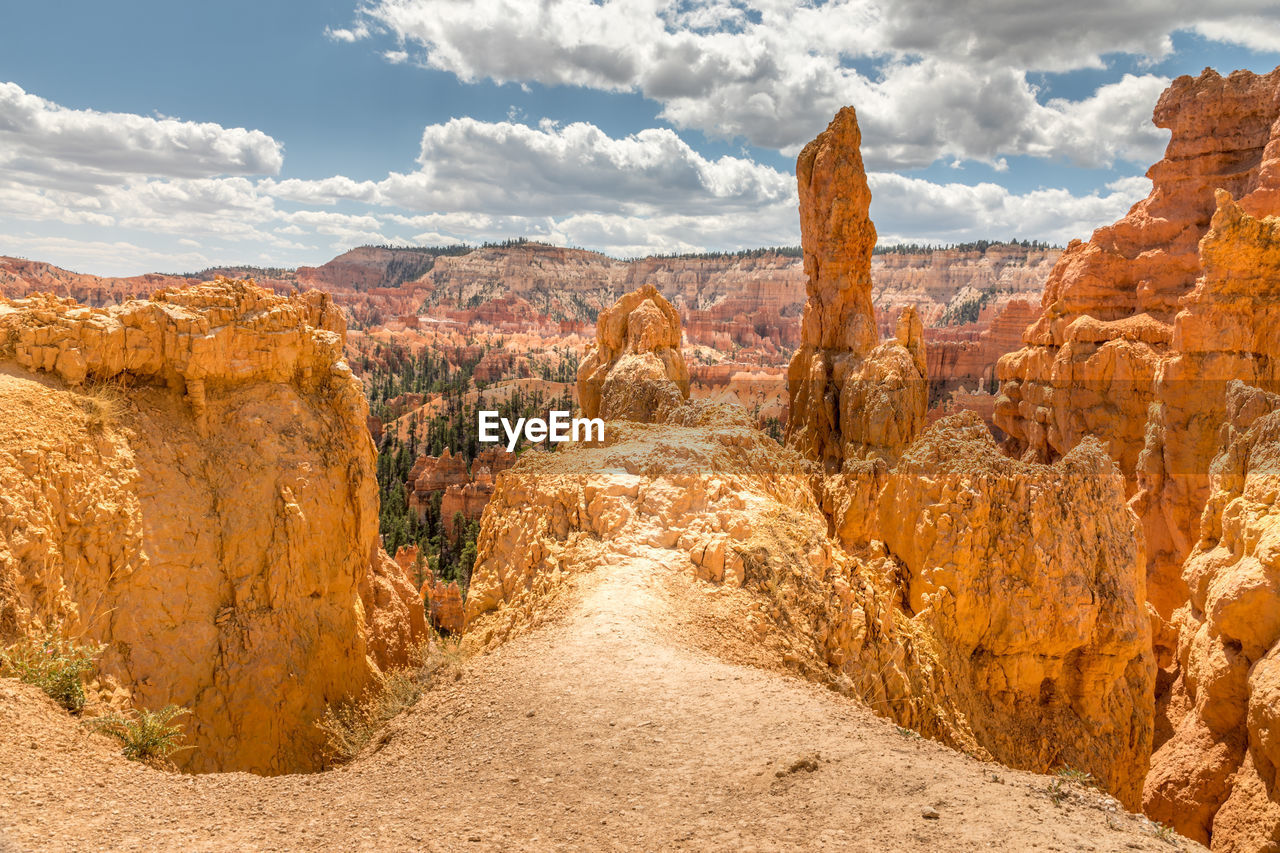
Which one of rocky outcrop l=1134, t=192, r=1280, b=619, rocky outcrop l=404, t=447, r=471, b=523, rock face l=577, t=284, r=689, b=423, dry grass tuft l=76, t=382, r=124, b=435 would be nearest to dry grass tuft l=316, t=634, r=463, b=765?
dry grass tuft l=76, t=382, r=124, b=435

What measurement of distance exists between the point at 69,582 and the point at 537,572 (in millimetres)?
4689

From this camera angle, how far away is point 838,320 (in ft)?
82.4

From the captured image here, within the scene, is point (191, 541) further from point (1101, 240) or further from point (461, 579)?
point (1101, 240)

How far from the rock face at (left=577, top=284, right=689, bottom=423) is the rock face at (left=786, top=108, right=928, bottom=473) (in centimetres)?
490

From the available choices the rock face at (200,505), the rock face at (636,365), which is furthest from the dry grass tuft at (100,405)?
the rock face at (636,365)

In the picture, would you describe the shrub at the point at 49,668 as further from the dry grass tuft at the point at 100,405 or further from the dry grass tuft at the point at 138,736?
the dry grass tuft at the point at 100,405

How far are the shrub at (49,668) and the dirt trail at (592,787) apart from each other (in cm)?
24

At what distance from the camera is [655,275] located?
627 ft

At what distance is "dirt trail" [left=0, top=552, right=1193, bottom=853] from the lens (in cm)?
470

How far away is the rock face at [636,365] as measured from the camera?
61.8ft

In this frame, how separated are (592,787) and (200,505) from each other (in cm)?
660

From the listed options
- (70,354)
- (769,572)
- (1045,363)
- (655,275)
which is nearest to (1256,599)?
(769,572)

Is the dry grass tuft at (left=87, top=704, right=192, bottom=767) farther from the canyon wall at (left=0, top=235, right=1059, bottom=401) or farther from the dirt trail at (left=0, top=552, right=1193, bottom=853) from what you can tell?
the canyon wall at (left=0, top=235, right=1059, bottom=401)

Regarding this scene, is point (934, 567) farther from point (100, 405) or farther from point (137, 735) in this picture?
point (100, 405)
